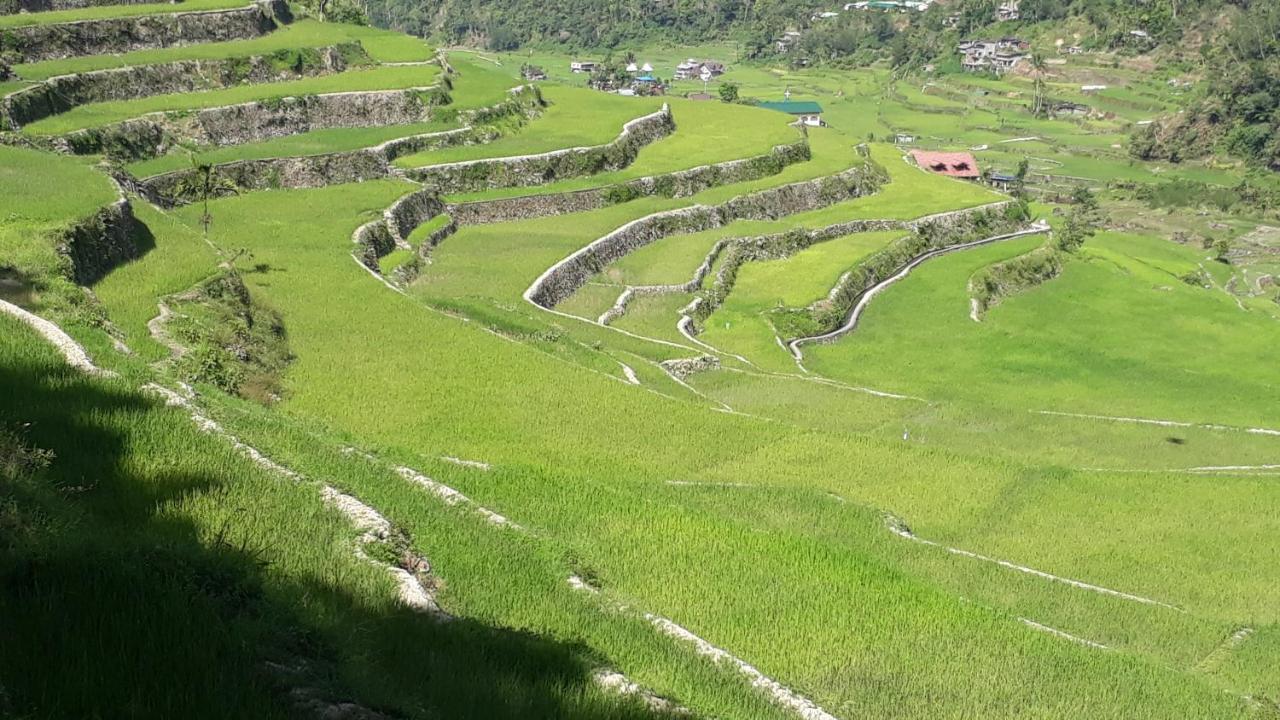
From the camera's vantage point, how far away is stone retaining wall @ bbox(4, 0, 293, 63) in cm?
3759

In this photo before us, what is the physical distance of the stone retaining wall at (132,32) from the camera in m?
37.6

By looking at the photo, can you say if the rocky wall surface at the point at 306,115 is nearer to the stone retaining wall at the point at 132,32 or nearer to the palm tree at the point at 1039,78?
the stone retaining wall at the point at 132,32

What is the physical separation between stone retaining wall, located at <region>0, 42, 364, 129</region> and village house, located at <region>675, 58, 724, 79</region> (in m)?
81.9

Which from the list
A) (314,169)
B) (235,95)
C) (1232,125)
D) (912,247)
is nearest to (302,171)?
(314,169)

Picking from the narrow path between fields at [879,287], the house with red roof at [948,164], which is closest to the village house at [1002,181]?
the house with red roof at [948,164]

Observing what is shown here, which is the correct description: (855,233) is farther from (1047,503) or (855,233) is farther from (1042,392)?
(1047,503)

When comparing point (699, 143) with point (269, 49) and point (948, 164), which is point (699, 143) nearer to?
point (269, 49)

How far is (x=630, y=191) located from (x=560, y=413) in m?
27.6

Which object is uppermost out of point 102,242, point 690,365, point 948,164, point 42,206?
point 42,206

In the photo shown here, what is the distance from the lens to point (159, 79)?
38906mm

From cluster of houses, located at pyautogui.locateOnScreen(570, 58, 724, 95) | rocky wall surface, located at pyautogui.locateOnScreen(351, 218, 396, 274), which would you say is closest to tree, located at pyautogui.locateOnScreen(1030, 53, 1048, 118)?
cluster of houses, located at pyautogui.locateOnScreen(570, 58, 724, 95)

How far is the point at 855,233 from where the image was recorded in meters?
49.8

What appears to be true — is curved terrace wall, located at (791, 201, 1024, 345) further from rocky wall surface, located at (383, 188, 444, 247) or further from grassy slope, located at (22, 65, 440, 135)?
grassy slope, located at (22, 65, 440, 135)

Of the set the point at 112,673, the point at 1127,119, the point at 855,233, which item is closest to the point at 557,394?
the point at 112,673
